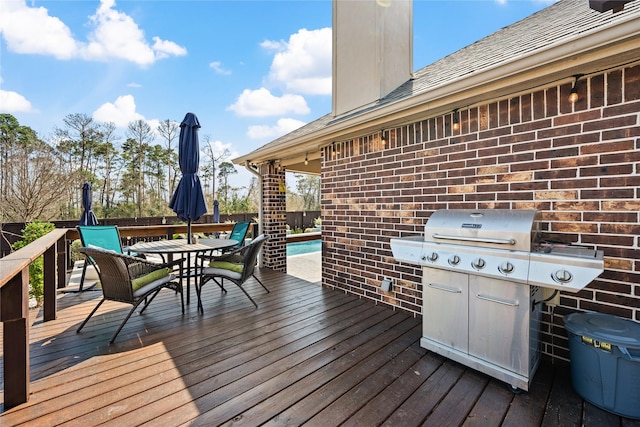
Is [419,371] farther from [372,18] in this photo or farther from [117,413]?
[372,18]

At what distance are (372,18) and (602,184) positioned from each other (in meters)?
4.01

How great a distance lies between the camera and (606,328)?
1819 millimetres

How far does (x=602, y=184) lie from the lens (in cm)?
213

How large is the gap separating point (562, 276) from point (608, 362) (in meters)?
0.61

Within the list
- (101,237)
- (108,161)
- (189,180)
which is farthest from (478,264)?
(108,161)

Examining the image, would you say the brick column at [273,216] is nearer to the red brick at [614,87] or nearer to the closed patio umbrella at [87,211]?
the closed patio umbrella at [87,211]

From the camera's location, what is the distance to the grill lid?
197 centimetres

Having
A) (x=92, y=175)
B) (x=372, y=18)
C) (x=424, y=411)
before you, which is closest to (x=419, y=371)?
(x=424, y=411)

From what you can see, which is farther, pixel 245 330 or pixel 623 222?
pixel 245 330

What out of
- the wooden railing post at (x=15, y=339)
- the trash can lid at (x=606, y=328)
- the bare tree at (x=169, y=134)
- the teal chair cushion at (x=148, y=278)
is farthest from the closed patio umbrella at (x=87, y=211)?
the bare tree at (x=169, y=134)

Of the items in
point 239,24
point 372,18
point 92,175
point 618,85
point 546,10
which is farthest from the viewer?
point 92,175

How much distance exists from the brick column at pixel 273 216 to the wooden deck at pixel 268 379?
101 inches

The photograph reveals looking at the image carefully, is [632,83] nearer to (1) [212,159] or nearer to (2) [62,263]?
(2) [62,263]

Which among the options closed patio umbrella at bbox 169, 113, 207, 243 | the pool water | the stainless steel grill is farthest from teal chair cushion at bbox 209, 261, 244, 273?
the pool water
